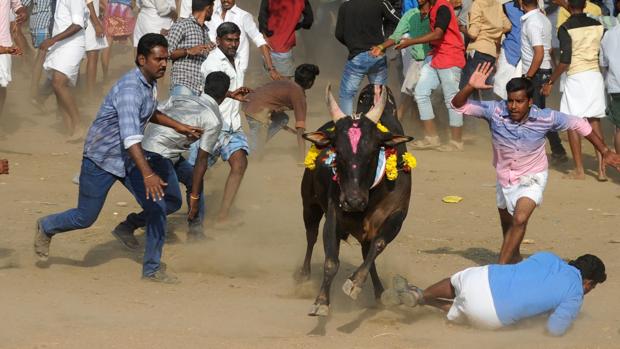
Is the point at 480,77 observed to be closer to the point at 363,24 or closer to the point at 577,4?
the point at 577,4

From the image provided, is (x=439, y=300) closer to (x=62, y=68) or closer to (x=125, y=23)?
(x=62, y=68)

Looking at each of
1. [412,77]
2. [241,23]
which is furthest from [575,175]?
[241,23]

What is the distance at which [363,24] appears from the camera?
50.4 feet

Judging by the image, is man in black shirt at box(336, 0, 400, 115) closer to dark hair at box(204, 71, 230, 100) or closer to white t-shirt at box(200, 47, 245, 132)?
white t-shirt at box(200, 47, 245, 132)

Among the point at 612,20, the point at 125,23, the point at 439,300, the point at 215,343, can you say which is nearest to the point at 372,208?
the point at 439,300

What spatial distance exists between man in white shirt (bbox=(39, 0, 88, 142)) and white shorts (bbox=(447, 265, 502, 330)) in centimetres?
832

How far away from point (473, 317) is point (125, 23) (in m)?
11.2

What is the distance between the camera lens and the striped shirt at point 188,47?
1216cm

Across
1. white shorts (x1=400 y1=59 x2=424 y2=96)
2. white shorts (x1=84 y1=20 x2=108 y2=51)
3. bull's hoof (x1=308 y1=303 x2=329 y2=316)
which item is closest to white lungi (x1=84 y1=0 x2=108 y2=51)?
white shorts (x1=84 y1=20 x2=108 y2=51)

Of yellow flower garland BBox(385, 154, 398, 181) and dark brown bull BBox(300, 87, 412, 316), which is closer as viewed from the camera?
dark brown bull BBox(300, 87, 412, 316)

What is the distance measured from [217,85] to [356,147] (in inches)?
103

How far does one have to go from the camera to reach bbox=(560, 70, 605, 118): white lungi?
1415 centimetres

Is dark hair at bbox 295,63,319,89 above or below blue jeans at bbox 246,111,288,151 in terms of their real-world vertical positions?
above

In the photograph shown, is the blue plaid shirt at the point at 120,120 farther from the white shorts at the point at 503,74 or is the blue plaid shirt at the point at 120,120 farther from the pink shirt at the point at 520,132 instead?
the white shorts at the point at 503,74
